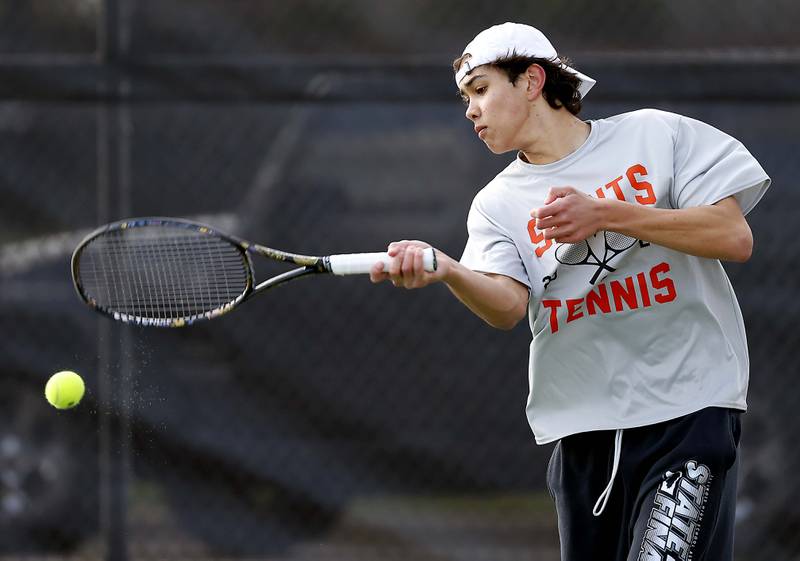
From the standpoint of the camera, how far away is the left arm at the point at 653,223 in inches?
102

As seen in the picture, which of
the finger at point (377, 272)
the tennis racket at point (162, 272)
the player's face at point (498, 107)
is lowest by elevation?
the finger at point (377, 272)

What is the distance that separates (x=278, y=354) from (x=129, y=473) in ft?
2.33

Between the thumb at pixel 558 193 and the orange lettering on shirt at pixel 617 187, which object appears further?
the orange lettering on shirt at pixel 617 187

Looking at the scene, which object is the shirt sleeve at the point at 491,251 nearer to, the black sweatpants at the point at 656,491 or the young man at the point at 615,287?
the young man at the point at 615,287

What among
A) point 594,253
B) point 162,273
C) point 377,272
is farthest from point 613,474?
point 162,273

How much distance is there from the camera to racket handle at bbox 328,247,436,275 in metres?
2.58

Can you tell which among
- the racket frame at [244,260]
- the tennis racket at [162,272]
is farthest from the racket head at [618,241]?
the tennis racket at [162,272]

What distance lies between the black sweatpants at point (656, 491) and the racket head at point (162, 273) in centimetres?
122

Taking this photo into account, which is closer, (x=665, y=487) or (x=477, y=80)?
(x=665, y=487)

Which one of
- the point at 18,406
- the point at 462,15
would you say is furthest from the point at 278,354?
the point at 462,15

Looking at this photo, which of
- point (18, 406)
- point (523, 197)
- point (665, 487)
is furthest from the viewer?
point (18, 406)

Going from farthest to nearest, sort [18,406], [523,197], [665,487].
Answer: [18,406] < [523,197] < [665,487]

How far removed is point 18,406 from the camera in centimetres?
455

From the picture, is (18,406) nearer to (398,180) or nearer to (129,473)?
(129,473)
